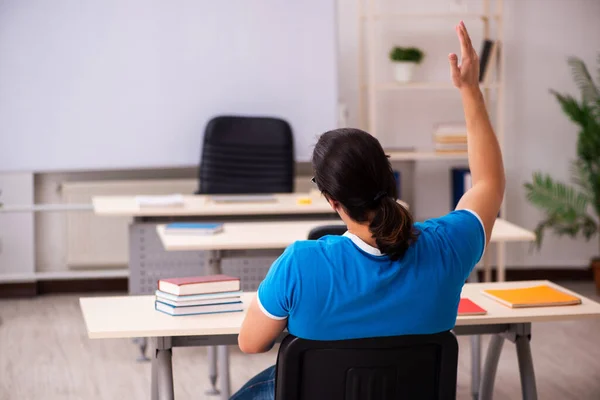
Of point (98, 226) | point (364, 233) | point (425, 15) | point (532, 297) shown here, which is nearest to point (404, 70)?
point (425, 15)

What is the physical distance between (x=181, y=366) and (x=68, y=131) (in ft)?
6.93

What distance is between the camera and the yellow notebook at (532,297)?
2453 millimetres

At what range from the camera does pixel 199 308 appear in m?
2.35

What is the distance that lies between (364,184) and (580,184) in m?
4.42

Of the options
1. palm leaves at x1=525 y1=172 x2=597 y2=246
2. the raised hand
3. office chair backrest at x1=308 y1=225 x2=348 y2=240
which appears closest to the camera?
the raised hand

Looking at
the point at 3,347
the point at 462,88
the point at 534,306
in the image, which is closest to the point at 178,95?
the point at 3,347

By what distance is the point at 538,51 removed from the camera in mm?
5988

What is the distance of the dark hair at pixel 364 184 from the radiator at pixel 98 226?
4.24 meters

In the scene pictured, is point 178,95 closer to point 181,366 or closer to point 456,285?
point 181,366

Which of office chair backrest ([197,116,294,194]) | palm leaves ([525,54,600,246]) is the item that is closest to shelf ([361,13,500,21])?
palm leaves ([525,54,600,246])

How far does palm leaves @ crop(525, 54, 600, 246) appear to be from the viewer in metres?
5.39

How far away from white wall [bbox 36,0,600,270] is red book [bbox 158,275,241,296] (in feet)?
12.1

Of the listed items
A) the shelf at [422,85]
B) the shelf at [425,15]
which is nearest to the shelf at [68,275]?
the shelf at [422,85]

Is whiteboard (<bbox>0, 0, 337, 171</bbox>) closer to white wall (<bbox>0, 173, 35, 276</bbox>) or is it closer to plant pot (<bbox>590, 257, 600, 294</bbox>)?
white wall (<bbox>0, 173, 35, 276</bbox>)
